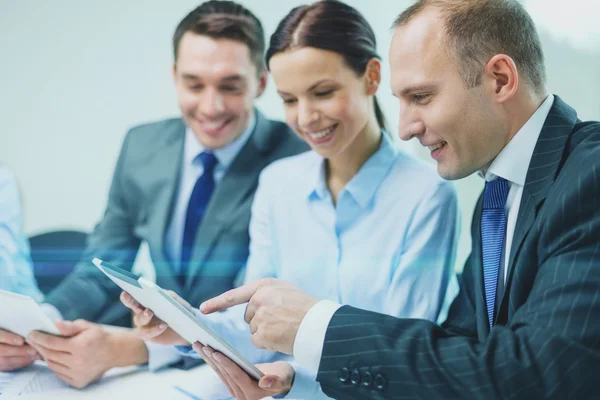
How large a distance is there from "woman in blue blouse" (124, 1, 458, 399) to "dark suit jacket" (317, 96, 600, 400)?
391 millimetres

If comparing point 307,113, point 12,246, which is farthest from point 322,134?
point 12,246

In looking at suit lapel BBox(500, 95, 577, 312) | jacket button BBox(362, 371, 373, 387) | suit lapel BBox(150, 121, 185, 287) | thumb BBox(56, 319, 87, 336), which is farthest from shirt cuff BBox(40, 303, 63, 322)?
suit lapel BBox(500, 95, 577, 312)

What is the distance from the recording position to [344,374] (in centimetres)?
112

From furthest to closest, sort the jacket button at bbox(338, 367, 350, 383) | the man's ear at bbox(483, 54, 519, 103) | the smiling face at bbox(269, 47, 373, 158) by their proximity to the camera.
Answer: the smiling face at bbox(269, 47, 373, 158)
the man's ear at bbox(483, 54, 519, 103)
the jacket button at bbox(338, 367, 350, 383)

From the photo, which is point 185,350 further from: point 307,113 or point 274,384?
point 307,113

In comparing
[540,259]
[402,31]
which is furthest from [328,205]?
[540,259]

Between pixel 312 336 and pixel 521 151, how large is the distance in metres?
0.52

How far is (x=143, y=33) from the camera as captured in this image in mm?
3609

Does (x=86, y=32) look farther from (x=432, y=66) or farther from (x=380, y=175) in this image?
(x=432, y=66)

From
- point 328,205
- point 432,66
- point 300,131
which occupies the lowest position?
point 328,205

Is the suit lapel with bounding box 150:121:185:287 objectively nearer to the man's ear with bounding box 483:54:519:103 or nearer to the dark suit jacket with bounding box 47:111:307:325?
the dark suit jacket with bounding box 47:111:307:325

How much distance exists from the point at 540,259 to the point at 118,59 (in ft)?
9.85

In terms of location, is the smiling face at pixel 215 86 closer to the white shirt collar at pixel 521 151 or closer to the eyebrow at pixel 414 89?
the eyebrow at pixel 414 89

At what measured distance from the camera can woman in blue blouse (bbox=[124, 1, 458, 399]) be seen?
1594mm
